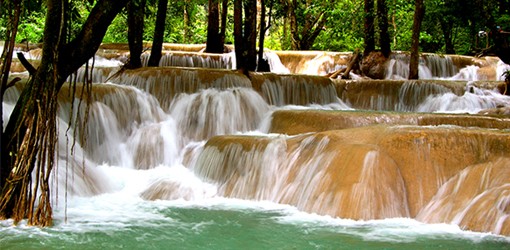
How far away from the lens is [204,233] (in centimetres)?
561

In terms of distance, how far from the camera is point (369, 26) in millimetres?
17094

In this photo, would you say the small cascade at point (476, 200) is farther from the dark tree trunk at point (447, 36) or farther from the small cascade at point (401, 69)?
the dark tree trunk at point (447, 36)

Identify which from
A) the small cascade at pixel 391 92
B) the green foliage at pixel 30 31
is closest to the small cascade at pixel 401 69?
the small cascade at pixel 391 92

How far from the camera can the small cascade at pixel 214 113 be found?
10680 millimetres

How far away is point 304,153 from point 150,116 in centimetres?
390

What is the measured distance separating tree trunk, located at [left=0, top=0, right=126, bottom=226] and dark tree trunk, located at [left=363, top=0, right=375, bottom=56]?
1186 cm

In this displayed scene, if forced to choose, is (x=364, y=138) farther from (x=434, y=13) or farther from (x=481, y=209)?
(x=434, y=13)

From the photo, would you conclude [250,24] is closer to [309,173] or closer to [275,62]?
[275,62]

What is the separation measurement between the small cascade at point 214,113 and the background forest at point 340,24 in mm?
4511

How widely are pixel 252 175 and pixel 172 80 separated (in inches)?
158

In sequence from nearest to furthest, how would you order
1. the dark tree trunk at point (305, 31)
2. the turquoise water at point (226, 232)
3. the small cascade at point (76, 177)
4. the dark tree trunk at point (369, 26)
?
1. the turquoise water at point (226, 232)
2. the small cascade at point (76, 177)
3. the dark tree trunk at point (369, 26)
4. the dark tree trunk at point (305, 31)

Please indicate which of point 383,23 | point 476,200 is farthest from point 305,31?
point 476,200

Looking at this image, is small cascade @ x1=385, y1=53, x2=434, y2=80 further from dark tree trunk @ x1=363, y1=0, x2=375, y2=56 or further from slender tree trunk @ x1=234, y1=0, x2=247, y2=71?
slender tree trunk @ x1=234, y1=0, x2=247, y2=71

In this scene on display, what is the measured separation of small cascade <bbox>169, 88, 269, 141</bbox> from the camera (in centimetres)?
1068
